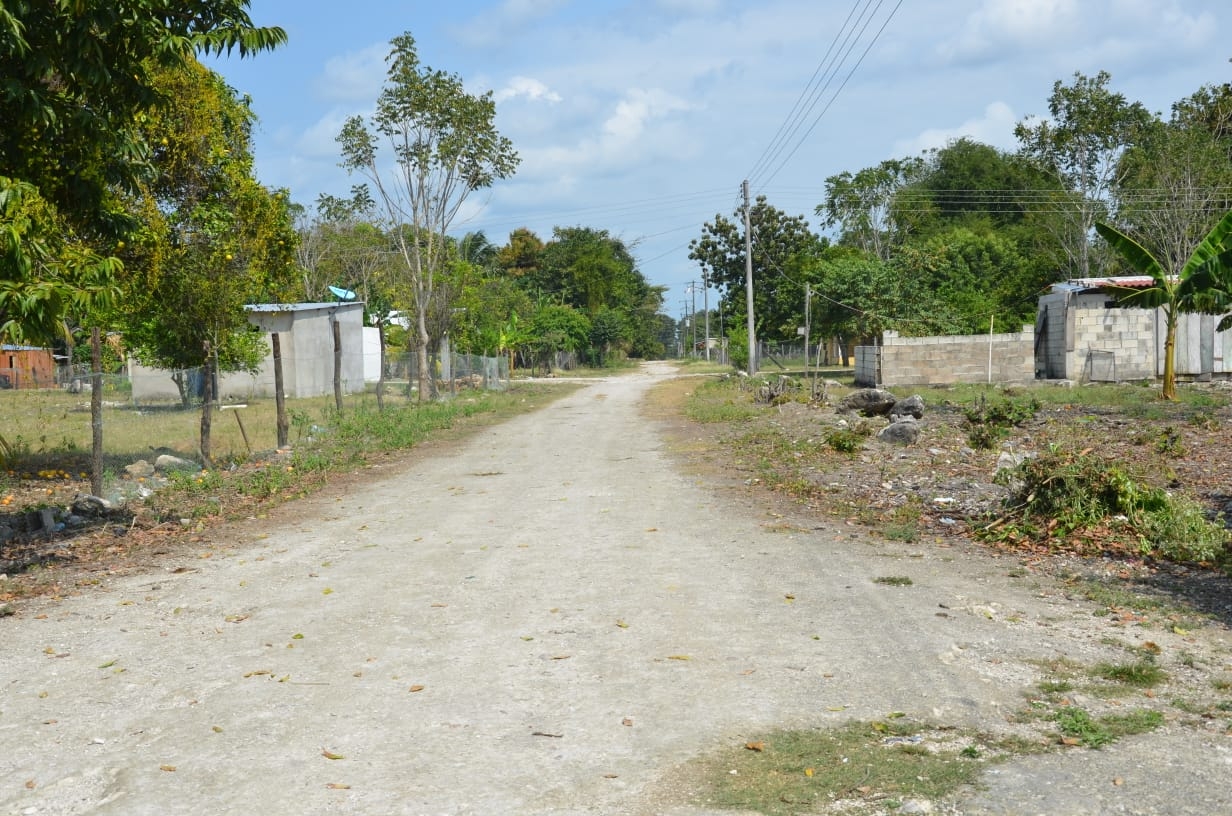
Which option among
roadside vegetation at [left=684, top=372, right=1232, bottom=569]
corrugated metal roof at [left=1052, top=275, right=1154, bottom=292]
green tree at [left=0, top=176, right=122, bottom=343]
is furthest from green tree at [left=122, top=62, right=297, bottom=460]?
corrugated metal roof at [left=1052, top=275, right=1154, bottom=292]

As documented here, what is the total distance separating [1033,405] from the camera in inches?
738

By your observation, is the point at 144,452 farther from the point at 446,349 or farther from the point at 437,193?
the point at 446,349

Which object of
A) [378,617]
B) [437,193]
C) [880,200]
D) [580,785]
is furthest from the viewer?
[880,200]

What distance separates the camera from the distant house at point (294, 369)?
1366 inches

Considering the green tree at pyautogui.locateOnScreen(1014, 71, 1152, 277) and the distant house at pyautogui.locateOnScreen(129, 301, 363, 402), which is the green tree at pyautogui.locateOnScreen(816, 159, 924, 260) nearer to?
the green tree at pyautogui.locateOnScreen(1014, 71, 1152, 277)

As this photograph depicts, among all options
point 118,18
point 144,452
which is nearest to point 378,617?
point 118,18

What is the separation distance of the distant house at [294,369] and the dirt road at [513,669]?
25.2m

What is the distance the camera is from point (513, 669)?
621cm

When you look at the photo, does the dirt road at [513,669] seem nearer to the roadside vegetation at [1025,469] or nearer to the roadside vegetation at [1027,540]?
the roadside vegetation at [1027,540]

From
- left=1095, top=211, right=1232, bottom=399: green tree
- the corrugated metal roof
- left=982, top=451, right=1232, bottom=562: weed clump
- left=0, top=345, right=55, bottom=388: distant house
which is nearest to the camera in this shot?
left=982, top=451, right=1232, bottom=562: weed clump

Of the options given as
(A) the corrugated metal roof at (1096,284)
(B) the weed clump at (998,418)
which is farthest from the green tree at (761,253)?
(B) the weed clump at (998,418)

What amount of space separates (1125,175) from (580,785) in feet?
176

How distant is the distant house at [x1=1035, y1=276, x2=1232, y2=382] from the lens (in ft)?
109

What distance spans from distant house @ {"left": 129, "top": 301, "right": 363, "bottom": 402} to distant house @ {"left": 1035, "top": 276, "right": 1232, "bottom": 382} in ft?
76.9
